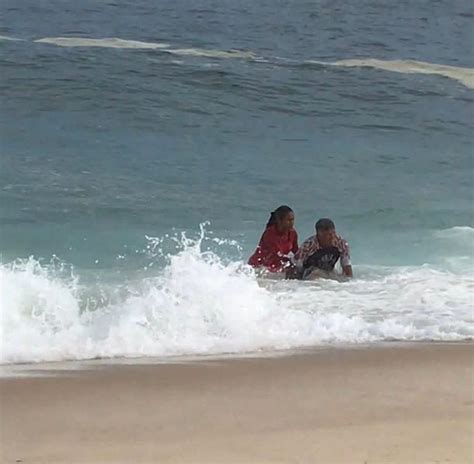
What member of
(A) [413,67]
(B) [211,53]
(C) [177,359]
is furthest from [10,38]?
(C) [177,359]

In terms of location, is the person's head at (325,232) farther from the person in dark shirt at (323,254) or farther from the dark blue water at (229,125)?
the dark blue water at (229,125)

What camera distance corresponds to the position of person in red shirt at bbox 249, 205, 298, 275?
9102 millimetres

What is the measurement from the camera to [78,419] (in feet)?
16.8

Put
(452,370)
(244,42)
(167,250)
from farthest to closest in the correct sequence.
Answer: (244,42)
(167,250)
(452,370)

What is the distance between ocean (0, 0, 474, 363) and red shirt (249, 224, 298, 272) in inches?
7.3

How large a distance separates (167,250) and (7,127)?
5036 millimetres

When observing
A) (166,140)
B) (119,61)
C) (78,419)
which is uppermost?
(119,61)

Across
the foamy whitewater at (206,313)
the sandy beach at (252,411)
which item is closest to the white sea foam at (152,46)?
the foamy whitewater at (206,313)

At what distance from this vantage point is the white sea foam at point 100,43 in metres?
17.6

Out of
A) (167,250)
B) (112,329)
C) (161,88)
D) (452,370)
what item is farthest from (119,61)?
(452,370)

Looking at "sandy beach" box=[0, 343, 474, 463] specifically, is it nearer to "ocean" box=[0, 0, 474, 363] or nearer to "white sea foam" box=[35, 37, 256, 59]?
"ocean" box=[0, 0, 474, 363]

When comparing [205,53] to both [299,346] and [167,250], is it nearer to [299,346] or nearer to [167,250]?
[167,250]

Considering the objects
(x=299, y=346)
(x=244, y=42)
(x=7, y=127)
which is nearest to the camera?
(x=299, y=346)

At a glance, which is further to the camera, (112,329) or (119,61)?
(119,61)
